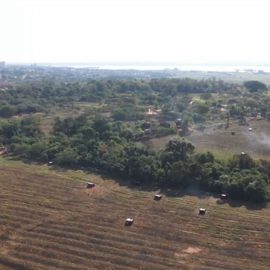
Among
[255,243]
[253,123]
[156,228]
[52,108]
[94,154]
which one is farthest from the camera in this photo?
[52,108]

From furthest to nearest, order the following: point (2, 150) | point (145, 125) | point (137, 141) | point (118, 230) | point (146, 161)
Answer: point (145, 125) < point (137, 141) < point (2, 150) < point (146, 161) < point (118, 230)

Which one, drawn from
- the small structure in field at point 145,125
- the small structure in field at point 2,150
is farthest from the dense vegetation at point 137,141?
the small structure in field at point 2,150

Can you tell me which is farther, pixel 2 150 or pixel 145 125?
pixel 145 125

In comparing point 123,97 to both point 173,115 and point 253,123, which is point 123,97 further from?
point 253,123

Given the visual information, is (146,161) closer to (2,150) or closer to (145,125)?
(2,150)

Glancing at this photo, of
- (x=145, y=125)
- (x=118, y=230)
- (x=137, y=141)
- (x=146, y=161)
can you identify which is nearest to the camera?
(x=118, y=230)

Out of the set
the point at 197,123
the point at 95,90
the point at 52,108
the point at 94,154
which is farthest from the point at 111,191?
the point at 95,90

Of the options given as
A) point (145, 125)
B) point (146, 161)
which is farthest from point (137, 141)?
point (146, 161)
